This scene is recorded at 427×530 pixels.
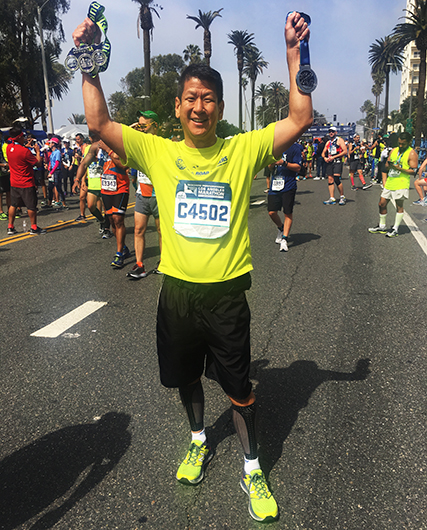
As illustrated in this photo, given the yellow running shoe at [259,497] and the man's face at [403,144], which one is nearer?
the yellow running shoe at [259,497]

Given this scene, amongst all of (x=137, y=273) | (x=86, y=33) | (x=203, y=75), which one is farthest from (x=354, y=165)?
(x=86, y=33)

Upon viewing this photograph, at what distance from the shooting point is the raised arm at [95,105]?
2.17 metres

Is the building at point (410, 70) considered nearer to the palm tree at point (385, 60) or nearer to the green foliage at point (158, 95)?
the palm tree at point (385, 60)

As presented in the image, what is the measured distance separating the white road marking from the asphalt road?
9 cm

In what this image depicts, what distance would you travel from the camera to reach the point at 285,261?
6.96 meters

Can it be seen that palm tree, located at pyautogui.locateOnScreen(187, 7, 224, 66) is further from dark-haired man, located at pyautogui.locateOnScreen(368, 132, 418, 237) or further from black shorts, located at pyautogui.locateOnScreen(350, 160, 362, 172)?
dark-haired man, located at pyautogui.locateOnScreen(368, 132, 418, 237)

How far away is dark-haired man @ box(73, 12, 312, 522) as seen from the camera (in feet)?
7.06

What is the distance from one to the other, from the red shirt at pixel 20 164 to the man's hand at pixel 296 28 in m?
8.38

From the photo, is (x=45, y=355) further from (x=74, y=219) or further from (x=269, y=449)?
(x=74, y=219)

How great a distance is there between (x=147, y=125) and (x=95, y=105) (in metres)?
3.86

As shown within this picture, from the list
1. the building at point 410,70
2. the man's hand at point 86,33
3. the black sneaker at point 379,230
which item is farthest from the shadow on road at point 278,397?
the building at point 410,70

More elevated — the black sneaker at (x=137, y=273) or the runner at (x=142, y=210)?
the runner at (x=142, y=210)

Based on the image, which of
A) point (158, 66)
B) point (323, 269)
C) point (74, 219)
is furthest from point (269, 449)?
point (158, 66)

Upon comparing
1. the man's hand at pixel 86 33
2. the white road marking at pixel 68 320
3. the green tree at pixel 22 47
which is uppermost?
the green tree at pixel 22 47
